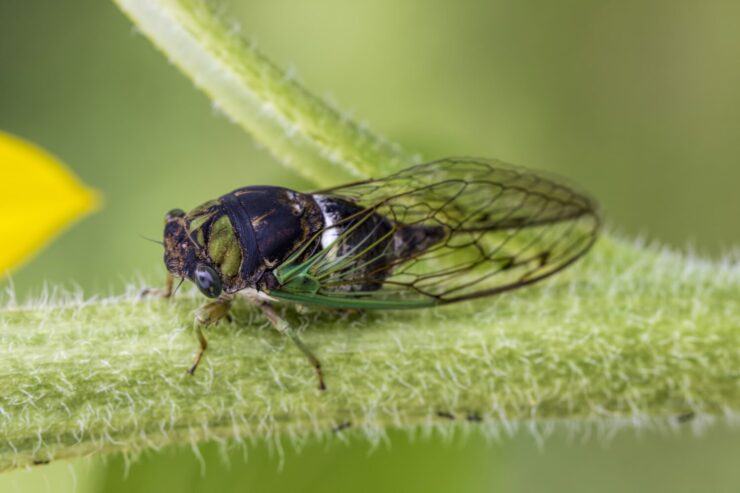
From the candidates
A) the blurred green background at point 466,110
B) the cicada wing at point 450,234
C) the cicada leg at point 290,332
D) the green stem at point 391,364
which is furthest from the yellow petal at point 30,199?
the blurred green background at point 466,110

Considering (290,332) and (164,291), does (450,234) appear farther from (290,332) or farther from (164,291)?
(164,291)

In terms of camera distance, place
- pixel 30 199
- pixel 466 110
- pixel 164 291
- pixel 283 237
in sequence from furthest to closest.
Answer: pixel 466 110
pixel 283 237
pixel 164 291
pixel 30 199

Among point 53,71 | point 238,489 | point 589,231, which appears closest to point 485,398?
point 589,231

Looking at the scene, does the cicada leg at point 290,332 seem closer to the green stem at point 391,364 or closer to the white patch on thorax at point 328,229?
the green stem at point 391,364

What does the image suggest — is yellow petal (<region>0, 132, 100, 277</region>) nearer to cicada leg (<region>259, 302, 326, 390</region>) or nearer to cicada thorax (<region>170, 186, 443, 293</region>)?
cicada thorax (<region>170, 186, 443, 293</region>)

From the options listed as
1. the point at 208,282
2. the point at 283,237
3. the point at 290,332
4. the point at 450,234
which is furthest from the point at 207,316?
the point at 450,234

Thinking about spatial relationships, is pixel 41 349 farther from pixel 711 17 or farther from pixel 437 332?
pixel 711 17
